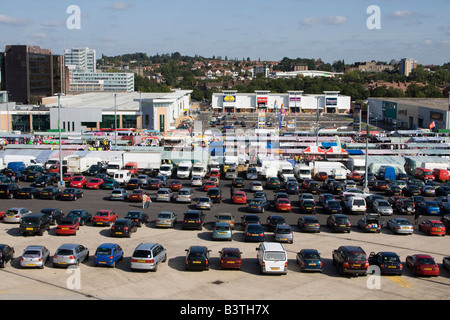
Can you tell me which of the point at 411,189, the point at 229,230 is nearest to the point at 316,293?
the point at 229,230

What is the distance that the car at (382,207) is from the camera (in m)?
29.0

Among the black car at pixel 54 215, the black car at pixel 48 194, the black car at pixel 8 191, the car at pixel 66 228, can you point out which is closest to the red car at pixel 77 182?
the black car at pixel 48 194

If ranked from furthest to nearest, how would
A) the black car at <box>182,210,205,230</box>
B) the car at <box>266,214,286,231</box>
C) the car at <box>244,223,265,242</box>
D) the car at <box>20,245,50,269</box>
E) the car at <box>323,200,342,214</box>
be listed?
the car at <box>323,200,342,214</box>, the car at <box>266,214,286,231</box>, the black car at <box>182,210,205,230</box>, the car at <box>244,223,265,242</box>, the car at <box>20,245,50,269</box>

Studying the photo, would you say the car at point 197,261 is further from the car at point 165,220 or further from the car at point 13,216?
the car at point 13,216

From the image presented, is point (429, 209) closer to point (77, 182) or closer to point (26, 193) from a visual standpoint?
point (77, 182)

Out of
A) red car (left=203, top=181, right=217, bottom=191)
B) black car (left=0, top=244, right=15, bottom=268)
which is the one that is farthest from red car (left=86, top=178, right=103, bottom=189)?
black car (left=0, top=244, right=15, bottom=268)

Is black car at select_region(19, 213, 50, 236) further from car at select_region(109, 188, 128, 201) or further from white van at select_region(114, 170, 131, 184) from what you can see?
white van at select_region(114, 170, 131, 184)

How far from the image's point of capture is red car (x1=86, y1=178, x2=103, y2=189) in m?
34.6

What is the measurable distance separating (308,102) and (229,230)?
90543 millimetres

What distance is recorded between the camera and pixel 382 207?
29203 millimetres

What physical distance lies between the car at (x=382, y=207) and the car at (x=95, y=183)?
16874mm

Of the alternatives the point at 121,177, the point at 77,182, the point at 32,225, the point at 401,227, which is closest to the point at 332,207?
the point at 401,227

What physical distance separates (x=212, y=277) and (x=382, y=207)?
13732 millimetres

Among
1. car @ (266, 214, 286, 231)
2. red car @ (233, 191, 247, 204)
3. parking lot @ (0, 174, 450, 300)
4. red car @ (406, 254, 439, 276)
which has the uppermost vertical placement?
red car @ (233, 191, 247, 204)
